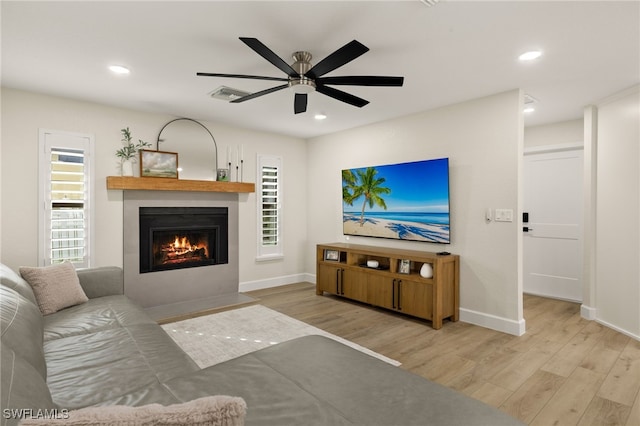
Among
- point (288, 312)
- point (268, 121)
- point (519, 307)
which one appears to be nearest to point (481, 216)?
point (519, 307)

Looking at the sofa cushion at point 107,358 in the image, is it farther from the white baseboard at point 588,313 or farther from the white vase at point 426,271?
the white baseboard at point 588,313

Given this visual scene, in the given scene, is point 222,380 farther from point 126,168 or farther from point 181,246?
point 181,246

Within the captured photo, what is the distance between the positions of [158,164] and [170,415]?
4.26 metres

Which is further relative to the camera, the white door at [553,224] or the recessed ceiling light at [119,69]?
the white door at [553,224]

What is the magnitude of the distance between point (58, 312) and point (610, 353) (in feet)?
15.6

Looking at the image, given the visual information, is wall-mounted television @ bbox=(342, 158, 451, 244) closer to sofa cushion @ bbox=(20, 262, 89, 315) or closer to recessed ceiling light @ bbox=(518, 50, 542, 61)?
recessed ceiling light @ bbox=(518, 50, 542, 61)

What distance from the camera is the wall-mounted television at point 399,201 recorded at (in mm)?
4164

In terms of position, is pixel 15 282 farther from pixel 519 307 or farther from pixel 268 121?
pixel 519 307

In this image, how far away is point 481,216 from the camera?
384 cm

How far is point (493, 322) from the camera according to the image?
371cm

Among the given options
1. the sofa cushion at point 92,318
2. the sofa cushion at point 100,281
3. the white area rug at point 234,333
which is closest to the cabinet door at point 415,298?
the white area rug at point 234,333

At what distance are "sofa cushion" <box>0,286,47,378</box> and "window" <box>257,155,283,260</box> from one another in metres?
3.56

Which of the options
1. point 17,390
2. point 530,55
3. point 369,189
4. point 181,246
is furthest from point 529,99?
point 181,246

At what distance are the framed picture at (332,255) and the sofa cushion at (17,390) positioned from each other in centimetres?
401
